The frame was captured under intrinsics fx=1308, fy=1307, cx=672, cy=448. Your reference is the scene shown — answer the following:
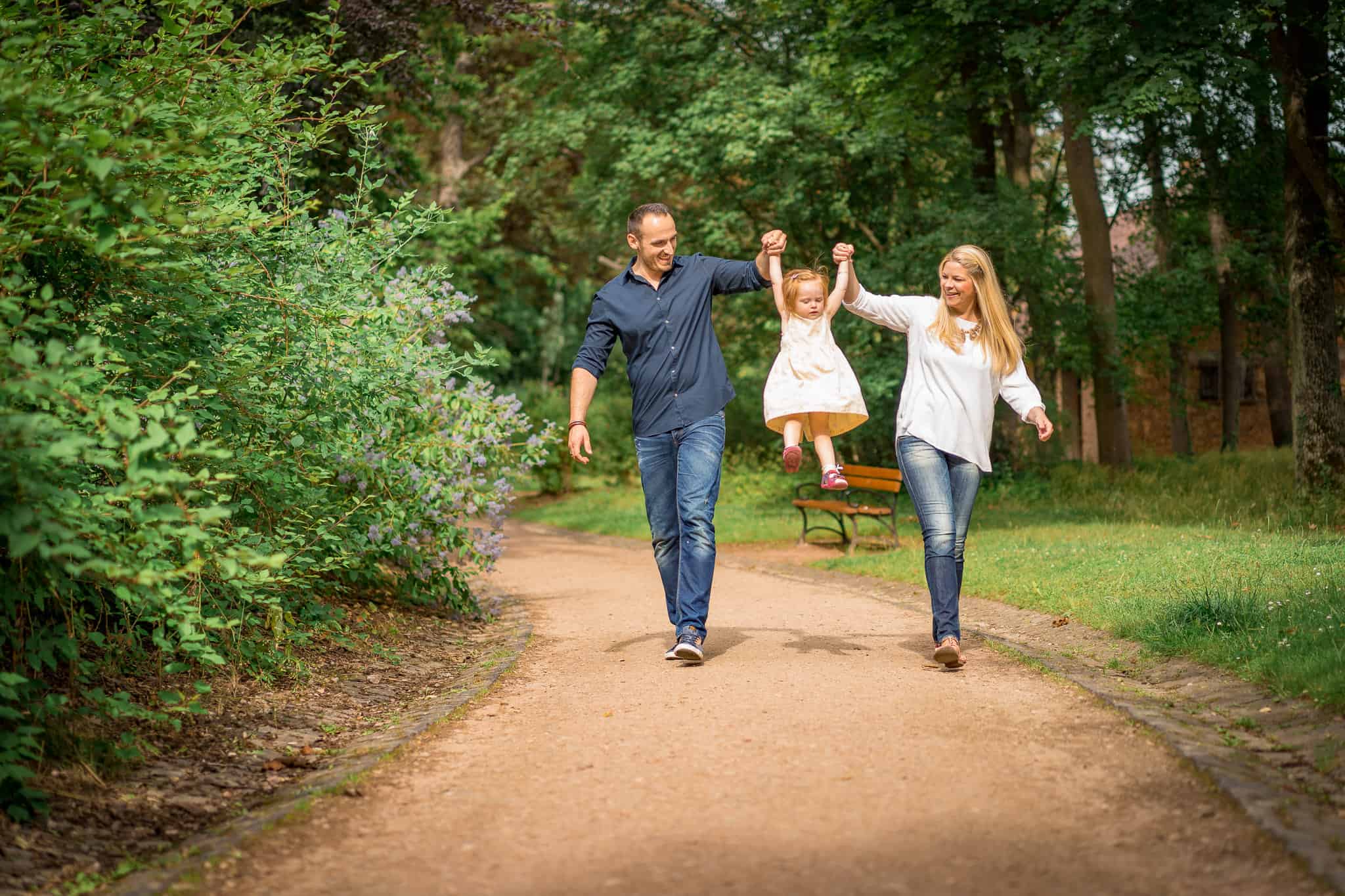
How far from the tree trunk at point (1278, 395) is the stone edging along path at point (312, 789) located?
26.0 meters

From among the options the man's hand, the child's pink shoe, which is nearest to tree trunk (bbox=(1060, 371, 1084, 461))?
the child's pink shoe

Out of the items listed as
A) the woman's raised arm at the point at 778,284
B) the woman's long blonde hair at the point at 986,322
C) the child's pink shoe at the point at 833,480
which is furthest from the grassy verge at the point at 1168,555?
the woman's raised arm at the point at 778,284

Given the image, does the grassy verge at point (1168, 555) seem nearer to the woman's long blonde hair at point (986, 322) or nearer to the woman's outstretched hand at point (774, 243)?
the woman's long blonde hair at point (986, 322)

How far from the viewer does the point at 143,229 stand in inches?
189

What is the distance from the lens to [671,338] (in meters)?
7.29

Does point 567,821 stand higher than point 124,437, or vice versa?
point 124,437

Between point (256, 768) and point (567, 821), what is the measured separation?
1.70 meters

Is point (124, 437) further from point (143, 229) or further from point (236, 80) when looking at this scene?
point (236, 80)

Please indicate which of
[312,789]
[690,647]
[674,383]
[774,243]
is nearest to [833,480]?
[674,383]

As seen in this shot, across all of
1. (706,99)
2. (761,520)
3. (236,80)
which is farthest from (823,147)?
(236,80)

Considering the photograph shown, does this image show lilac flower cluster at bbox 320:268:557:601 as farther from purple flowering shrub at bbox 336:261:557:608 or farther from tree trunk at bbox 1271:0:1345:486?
tree trunk at bbox 1271:0:1345:486

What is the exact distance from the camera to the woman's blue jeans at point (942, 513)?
6.92 meters

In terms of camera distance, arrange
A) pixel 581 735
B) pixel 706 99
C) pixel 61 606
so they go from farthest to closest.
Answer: pixel 706 99
pixel 581 735
pixel 61 606

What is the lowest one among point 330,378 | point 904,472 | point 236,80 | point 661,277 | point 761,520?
point 761,520
